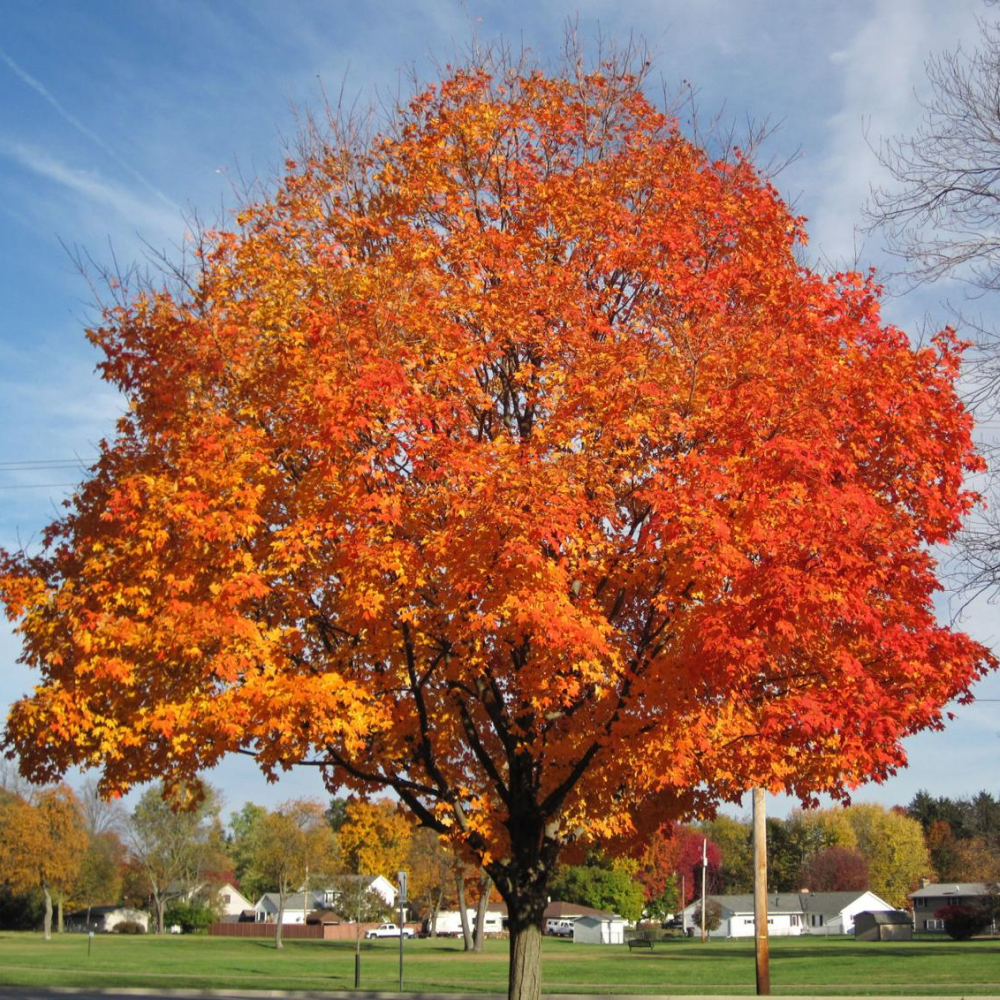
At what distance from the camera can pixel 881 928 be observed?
83938 mm

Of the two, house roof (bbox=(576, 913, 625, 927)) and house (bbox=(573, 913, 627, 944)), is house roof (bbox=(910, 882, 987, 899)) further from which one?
house roof (bbox=(576, 913, 625, 927))

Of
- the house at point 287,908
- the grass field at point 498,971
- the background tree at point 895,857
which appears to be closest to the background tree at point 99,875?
the house at point 287,908

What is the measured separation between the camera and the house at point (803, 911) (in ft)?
338

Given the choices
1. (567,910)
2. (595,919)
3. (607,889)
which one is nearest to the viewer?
(595,919)

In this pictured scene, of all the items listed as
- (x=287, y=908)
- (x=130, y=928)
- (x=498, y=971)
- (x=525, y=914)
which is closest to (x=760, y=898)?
(x=525, y=914)

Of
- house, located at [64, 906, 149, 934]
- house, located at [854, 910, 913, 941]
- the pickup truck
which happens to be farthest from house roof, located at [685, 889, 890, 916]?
house, located at [64, 906, 149, 934]

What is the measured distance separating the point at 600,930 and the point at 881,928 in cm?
2240

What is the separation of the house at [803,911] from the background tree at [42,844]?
200 feet

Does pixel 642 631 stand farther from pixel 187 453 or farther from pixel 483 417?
pixel 187 453

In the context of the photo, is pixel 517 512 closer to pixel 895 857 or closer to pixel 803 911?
pixel 803 911

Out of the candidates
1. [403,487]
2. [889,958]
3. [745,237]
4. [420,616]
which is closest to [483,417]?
[403,487]

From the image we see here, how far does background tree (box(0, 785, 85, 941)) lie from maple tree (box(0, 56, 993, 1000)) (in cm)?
6596

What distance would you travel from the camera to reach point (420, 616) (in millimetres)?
10992

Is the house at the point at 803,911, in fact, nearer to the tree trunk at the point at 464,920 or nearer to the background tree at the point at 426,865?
the background tree at the point at 426,865
